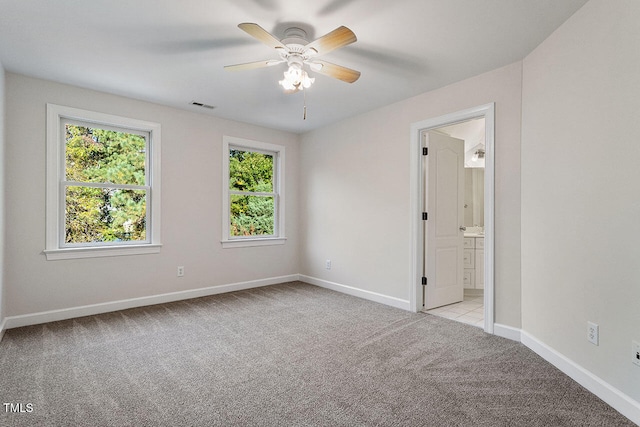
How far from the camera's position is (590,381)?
207 cm

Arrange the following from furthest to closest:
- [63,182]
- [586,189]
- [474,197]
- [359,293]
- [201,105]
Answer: [474,197] → [359,293] → [201,105] → [63,182] → [586,189]

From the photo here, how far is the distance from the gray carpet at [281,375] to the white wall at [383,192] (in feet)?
2.47

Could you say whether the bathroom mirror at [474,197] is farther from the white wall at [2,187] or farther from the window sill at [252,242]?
the white wall at [2,187]

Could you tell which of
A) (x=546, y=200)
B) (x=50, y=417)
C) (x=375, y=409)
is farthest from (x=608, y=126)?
(x=50, y=417)

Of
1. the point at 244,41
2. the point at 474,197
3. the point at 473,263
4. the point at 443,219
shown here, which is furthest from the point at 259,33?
the point at 474,197

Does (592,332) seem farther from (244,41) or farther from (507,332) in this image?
(244,41)

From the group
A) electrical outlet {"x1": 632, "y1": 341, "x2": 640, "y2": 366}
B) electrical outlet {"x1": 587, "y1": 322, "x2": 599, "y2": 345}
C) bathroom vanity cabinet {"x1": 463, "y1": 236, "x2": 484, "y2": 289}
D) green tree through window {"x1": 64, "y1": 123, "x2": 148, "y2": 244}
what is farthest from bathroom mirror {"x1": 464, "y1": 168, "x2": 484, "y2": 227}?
green tree through window {"x1": 64, "y1": 123, "x2": 148, "y2": 244}

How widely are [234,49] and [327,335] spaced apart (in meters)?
2.67

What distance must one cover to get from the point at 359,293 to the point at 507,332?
6.16 feet

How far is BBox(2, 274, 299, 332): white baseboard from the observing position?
3.24 m

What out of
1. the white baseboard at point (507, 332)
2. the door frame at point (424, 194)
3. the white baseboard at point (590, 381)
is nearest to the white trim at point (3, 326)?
the door frame at point (424, 194)

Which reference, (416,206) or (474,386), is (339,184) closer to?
(416,206)

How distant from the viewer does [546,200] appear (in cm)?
255

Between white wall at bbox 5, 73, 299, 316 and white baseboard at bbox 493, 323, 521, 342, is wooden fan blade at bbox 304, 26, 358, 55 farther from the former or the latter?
white baseboard at bbox 493, 323, 521, 342
